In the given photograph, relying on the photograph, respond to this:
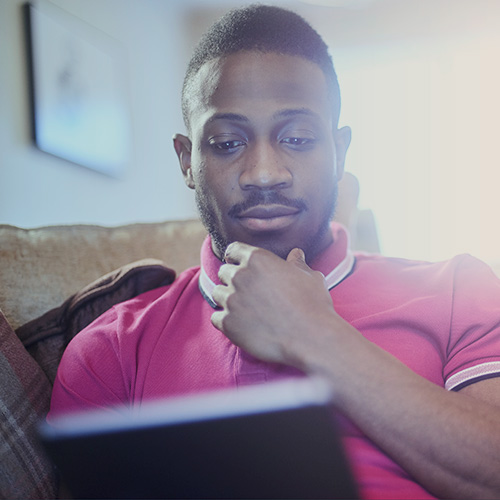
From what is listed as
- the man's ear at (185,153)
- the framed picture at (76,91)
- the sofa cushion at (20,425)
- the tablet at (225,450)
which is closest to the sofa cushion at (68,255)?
the sofa cushion at (20,425)

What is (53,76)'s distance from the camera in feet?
6.49

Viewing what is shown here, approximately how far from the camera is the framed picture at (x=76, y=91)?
1896 mm

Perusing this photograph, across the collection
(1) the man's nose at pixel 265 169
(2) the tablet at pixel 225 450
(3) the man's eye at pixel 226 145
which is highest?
(3) the man's eye at pixel 226 145

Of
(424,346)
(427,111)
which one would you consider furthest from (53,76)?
(427,111)

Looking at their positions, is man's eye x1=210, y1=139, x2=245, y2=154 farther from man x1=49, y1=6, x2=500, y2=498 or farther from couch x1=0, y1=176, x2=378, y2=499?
couch x1=0, y1=176, x2=378, y2=499

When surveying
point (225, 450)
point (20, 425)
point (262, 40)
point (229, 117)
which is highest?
point (262, 40)

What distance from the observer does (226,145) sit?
2.96 feet

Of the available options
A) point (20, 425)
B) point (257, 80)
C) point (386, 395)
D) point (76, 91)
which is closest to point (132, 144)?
point (76, 91)

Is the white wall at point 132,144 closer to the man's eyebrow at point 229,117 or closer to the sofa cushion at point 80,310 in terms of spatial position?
the sofa cushion at point 80,310

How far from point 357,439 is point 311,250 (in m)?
0.31

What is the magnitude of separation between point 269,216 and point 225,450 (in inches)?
16.0

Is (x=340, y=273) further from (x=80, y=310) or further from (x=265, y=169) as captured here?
(x=80, y=310)

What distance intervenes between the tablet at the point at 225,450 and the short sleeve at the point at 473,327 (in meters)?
0.30

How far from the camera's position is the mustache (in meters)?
0.85
